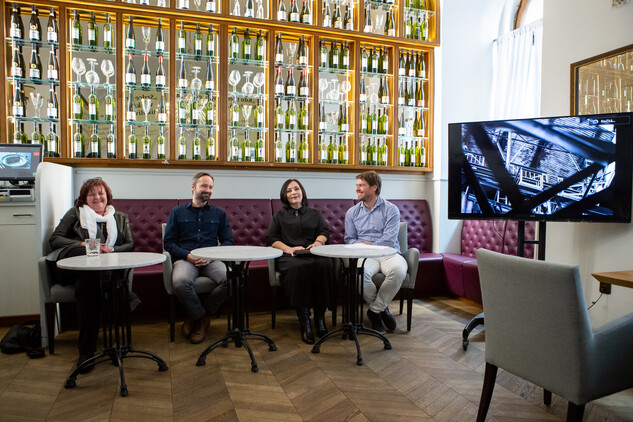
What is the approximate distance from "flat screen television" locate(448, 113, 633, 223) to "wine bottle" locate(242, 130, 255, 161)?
79.3 inches

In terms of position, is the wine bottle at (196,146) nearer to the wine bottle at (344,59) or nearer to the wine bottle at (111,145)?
the wine bottle at (111,145)

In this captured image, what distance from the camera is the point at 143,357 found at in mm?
2809

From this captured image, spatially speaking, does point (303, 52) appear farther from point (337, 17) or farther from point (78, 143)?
point (78, 143)

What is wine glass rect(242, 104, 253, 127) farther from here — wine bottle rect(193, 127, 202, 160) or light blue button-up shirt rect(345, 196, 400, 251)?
light blue button-up shirt rect(345, 196, 400, 251)

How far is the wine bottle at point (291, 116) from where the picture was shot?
4.68m

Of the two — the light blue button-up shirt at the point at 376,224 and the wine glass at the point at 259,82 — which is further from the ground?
the wine glass at the point at 259,82

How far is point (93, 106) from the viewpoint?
4148 mm

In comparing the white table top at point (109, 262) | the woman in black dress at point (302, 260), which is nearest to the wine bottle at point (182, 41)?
the woman in black dress at point (302, 260)

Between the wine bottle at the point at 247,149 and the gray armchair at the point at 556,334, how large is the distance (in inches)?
122

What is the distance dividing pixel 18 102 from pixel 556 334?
4.40 meters

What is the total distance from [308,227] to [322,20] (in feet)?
7.70

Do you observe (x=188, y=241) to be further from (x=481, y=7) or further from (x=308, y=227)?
(x=481, y=7)

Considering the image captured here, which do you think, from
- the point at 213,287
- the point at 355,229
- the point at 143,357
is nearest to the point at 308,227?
the point at 355,229

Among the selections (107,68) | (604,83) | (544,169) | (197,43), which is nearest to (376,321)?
(544,169)
